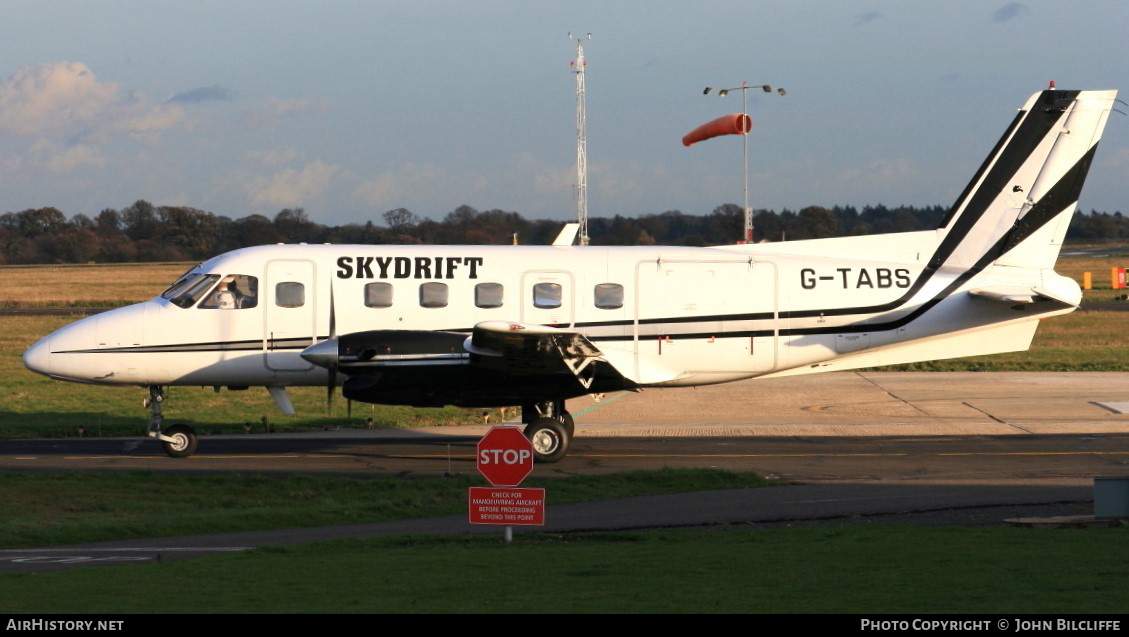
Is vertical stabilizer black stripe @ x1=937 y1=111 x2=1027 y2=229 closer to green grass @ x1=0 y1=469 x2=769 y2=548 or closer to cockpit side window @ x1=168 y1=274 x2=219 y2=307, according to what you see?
green grass @ x1=0 y1=469 x2=769 y2=548

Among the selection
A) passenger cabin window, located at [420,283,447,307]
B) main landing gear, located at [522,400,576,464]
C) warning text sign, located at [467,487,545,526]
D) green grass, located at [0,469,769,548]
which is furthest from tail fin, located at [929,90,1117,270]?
warning text sign, located at [467,487,545,526]

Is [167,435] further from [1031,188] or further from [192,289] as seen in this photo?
[1031,188]

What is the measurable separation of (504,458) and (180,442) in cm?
1106

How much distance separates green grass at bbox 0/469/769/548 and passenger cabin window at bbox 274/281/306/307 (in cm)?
333

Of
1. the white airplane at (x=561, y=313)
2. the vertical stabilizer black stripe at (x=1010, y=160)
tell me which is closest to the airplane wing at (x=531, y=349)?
the white airplane at (x=561, y=313)

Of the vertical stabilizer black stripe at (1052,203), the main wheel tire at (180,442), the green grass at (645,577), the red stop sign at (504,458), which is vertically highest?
the vertical stabilizer black stripe at (1052,203)

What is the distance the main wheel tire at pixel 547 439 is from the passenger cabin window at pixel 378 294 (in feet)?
10.8

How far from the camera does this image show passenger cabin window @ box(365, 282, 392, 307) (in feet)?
71.5

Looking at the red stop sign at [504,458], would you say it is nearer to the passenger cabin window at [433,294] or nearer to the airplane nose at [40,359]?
the passenger cabin window at [433,294]

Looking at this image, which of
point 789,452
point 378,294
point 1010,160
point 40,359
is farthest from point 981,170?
point 40,359

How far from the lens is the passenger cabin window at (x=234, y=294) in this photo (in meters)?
21.9

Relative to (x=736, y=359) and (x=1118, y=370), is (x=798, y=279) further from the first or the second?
(x=1118, y=370)

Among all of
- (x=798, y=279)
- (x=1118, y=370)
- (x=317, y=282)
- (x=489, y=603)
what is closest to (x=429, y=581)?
(x=489, y=603)

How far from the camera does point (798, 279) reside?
2247 cm
